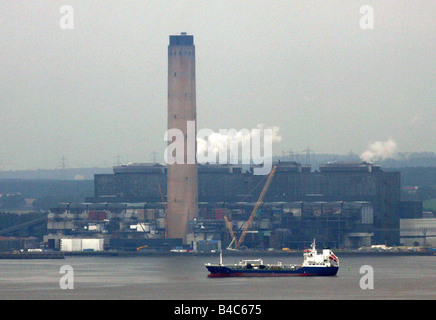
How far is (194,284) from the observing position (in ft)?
402

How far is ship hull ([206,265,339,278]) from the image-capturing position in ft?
441

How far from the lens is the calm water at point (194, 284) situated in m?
107

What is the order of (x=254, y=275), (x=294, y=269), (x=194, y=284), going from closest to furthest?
(x=194, y=284) → (x=294, y=269) → (x=254, y=275)

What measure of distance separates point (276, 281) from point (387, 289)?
15.9 m

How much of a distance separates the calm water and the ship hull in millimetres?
1514

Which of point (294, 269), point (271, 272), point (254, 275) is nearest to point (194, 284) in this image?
point (254, 275)

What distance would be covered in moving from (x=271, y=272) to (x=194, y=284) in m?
15.8

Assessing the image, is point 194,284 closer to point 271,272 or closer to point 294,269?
point 271,272

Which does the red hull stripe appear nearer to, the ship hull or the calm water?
the ship hull

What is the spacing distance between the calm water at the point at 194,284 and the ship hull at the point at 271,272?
151cm

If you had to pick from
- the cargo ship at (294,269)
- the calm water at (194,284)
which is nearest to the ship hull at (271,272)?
the cargo ship at (294,269)

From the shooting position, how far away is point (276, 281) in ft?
415

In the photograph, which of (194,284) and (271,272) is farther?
(271,272)
